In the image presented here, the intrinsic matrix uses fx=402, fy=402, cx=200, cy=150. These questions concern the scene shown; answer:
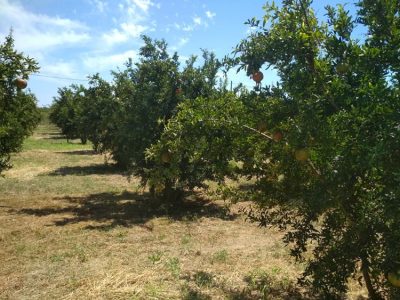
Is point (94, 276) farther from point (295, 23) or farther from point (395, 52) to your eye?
point (395, 52)

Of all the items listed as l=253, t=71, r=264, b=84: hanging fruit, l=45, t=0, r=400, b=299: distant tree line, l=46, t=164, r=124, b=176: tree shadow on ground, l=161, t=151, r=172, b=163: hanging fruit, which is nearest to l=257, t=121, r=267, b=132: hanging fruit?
l=45, t=0, r=400, b=299: distant tree line

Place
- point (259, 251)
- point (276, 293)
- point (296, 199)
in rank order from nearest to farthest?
1. point (296, 199)
2. point (276, 293)
3. point (259, 251)

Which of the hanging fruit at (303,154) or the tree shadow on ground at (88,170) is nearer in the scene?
the hanging fruit at (303,154)

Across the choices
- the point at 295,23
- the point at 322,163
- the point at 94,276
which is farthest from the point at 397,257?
the point at 94,276

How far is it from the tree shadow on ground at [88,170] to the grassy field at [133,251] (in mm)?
5375

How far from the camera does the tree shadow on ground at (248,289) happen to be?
211 inches

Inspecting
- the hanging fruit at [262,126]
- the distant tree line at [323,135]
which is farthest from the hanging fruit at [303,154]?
the hanging fruit at [262,126]

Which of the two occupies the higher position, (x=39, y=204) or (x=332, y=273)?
(x=332, y=273)

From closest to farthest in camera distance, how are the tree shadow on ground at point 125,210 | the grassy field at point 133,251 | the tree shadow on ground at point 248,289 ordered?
the tree shadow on ground at point 248,289
the grassy field at point 133,251
the tree shadow on ground at point 125,210

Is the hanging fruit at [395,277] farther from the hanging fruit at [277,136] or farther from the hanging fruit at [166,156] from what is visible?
the hanging fruit at [166,156]

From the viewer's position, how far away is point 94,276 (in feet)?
19.3

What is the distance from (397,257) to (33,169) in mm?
19274

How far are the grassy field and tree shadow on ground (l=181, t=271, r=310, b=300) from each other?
0.01m

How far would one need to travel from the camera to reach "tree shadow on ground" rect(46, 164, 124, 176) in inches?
762
